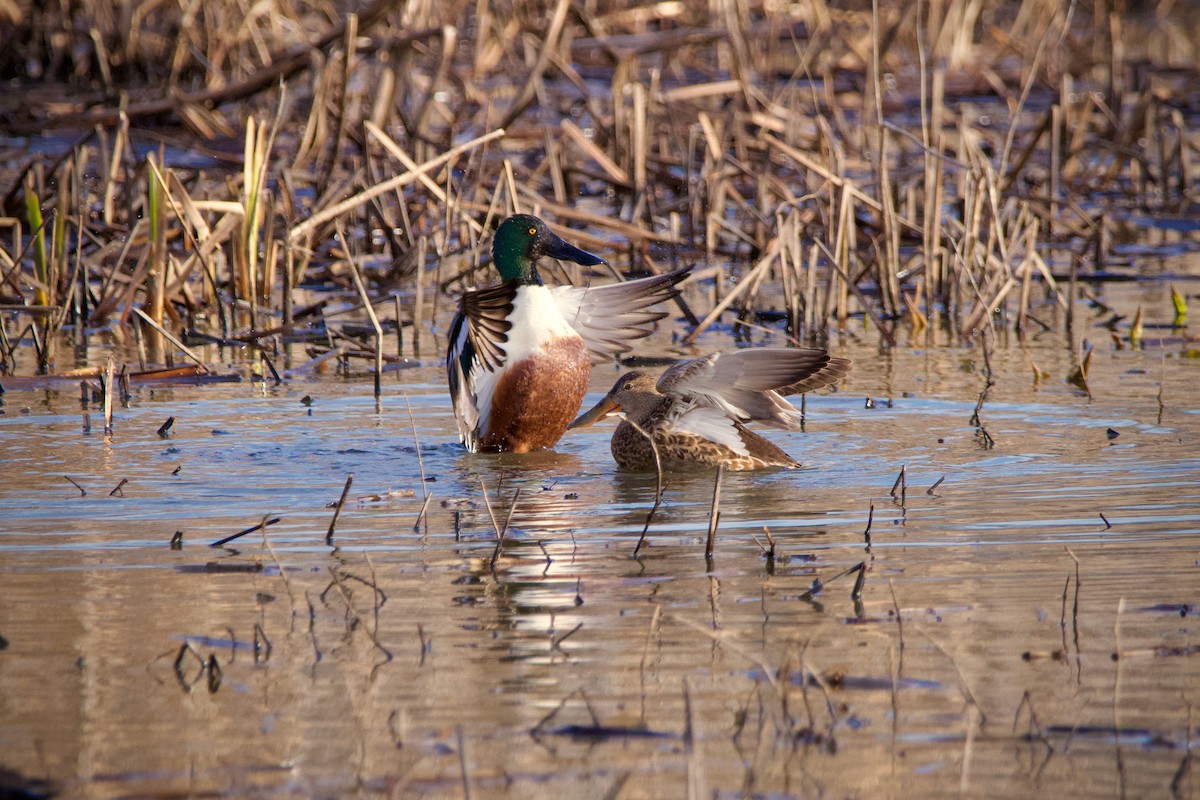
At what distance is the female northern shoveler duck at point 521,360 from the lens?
5754 millimetres

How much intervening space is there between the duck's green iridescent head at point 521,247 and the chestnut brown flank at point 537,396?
1.10ft

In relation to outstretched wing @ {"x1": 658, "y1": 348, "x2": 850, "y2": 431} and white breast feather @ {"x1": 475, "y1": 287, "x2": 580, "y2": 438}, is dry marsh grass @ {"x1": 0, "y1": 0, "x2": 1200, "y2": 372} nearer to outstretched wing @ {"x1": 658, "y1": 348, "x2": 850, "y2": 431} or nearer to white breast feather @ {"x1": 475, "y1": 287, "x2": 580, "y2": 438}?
white breast feather @ {"x1": 475, "y1": 287, "x2": 580, "y2": 438}

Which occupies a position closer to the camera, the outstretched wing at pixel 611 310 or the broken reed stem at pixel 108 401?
the broken reed stem at pixel 108 401

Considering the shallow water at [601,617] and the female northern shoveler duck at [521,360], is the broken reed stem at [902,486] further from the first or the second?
the female northern shoveler duck at [521,360]

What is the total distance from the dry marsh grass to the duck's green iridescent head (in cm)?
83

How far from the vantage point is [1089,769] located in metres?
2.66

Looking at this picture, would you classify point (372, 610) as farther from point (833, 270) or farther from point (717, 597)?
point (833, 270)

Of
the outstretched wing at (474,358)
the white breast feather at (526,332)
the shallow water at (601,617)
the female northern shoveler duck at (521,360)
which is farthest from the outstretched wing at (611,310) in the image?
the shallow water at (601,617)

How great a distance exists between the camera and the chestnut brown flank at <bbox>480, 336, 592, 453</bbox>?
577 centimetres

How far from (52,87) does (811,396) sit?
1004 cm

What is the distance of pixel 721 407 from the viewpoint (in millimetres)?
5566

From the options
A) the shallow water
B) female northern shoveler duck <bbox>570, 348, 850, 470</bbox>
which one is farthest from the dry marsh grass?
the shallow water

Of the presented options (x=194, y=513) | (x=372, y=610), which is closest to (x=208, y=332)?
(x=194, y=513)

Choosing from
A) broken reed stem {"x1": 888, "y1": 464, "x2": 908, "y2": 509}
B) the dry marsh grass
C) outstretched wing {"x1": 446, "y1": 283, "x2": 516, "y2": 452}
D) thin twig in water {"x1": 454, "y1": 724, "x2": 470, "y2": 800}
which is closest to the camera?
thin twig in water {"x1": 454, "y1": 724, "x2": 470, "y2": 800}
